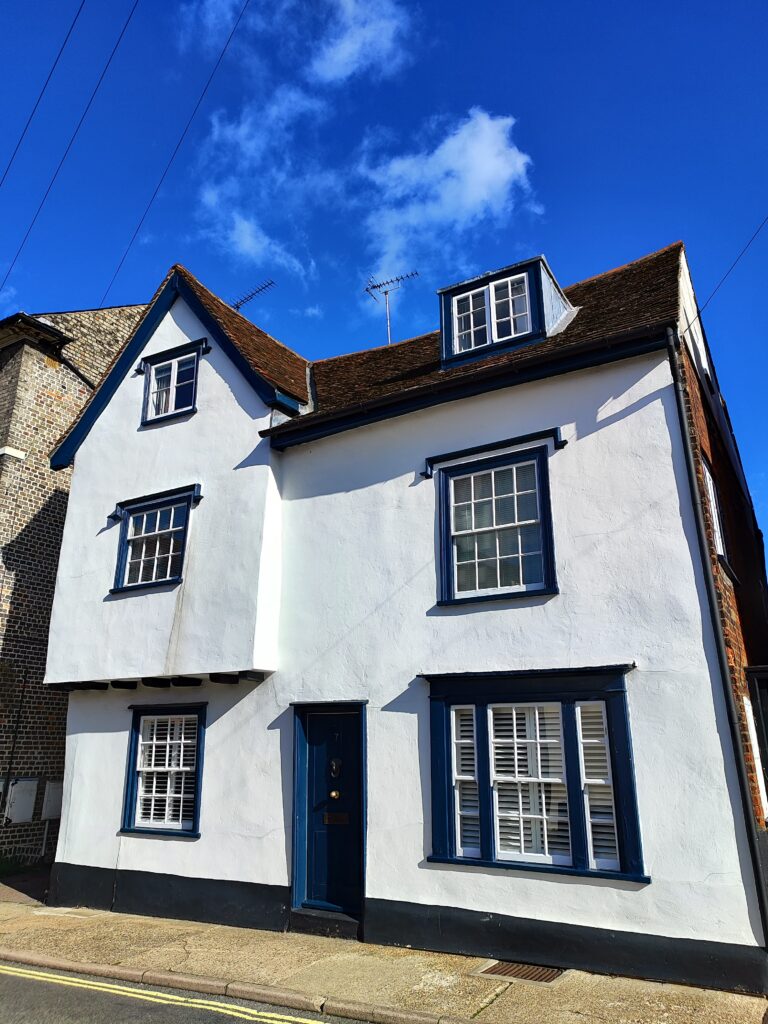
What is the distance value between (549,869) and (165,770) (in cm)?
607

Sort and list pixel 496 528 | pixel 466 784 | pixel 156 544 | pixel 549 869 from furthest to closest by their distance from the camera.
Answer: pixel 156 544
pixel 496 528
pixel 466 784
pixel 549 869

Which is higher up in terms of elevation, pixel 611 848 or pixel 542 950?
pixel 611 848

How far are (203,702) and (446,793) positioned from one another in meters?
4.17

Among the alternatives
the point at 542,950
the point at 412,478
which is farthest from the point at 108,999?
the point at 412,478

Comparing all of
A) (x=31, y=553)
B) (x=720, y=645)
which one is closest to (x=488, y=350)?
(x=720, y=645)

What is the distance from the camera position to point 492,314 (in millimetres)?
11180

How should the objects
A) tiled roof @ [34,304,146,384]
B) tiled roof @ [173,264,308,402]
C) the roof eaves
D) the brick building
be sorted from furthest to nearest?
tiled roof @ [34,304,146,384] < the brick building < tiled roof @ [173,264,308,402] < the roof eaves

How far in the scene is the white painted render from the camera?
776cm

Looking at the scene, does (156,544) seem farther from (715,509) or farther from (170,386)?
(715,509)

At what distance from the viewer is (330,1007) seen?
6.63 m

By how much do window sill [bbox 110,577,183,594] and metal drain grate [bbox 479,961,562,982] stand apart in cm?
678

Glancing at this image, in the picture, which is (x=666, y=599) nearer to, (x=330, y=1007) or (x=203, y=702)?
(x=330, y=1007)

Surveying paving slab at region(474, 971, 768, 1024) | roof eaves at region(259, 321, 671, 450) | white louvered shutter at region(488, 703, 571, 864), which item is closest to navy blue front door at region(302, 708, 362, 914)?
white louvered shutter at region(488, 703, 571, 864)

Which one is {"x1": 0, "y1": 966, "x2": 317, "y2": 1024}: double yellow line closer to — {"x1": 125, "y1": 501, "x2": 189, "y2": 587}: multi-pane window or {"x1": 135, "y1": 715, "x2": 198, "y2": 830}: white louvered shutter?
{"x1": 135, "y1": 715, "x2": 198, "y2": 830}: white louvered shutter
